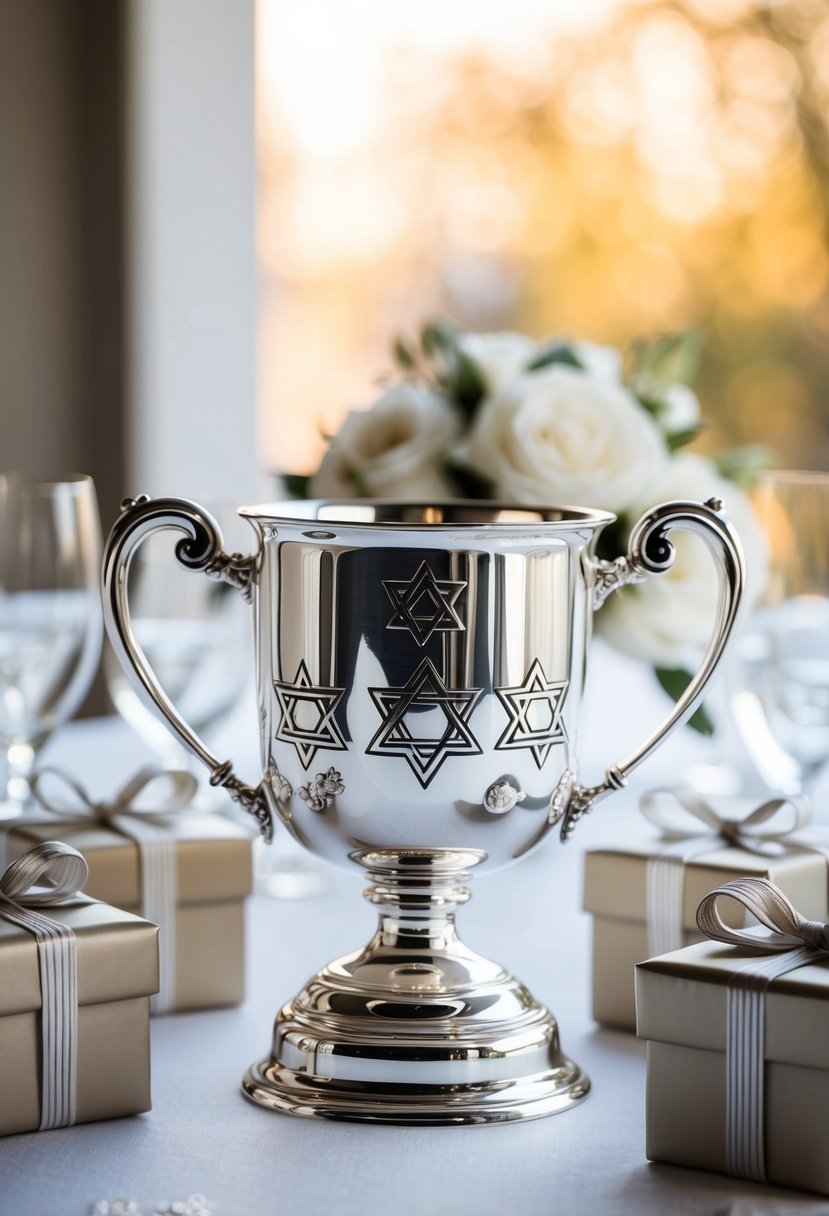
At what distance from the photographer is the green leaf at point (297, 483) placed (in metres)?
1.02

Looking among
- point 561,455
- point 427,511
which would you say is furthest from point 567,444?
point 427,511

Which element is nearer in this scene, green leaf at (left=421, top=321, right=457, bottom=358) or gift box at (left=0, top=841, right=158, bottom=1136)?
gift box at (left=0, top=841, right=158, bottom=1136)

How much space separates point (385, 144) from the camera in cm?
482

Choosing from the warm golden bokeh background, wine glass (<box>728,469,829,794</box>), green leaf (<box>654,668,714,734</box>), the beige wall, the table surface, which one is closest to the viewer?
the table surface

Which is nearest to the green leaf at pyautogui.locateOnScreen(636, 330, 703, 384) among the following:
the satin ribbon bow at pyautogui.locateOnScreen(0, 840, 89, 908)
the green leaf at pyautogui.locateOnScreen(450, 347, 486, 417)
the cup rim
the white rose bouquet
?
the white rose bouquet

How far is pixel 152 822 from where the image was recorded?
75cm

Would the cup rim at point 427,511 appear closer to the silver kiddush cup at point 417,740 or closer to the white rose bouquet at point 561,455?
the silver kiddush cup at point 417,740

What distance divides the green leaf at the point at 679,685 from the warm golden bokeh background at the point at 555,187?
382cm

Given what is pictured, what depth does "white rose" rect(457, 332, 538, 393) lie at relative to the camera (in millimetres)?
1002

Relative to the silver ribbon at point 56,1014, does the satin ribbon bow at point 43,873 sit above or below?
above

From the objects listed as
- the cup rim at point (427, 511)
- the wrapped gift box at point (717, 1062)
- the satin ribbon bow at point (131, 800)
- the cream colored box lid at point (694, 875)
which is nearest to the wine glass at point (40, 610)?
the satin ribbon bow at point (131, 800)

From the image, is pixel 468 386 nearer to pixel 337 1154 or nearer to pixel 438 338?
pixel 438 338

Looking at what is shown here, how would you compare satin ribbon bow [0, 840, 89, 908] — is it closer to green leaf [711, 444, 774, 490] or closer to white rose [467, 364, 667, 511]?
white rose [467, 364, 667, 511]

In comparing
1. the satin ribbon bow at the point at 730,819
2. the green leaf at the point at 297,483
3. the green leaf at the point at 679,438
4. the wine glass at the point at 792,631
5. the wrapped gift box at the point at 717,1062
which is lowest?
the wrapped gift box at the point at 717,1062
